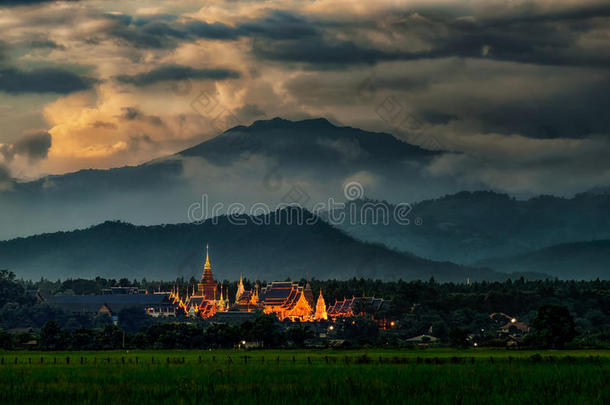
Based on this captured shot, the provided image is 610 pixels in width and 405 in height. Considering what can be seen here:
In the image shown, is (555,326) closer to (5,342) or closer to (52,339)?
(52,339)

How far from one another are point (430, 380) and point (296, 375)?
1070 cm

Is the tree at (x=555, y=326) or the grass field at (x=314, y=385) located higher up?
the tree at (x=555, y=326)

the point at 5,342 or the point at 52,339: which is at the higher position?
the point at 52,339

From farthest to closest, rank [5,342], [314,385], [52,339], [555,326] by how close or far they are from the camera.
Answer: [5,342], [52,339], [555,326], [314,385]

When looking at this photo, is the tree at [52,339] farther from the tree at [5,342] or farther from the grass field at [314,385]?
the grass field at [314,385]

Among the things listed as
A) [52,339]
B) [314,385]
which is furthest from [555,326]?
[314,385]

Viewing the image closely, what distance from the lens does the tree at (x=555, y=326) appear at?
383 feet

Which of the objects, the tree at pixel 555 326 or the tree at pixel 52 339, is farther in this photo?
the tree at pixel 52 339

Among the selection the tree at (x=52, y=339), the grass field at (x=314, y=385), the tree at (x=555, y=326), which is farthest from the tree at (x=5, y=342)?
the tree at (x=555, y=326)

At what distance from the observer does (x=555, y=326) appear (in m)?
117

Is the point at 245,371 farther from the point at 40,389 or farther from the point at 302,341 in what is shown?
the point at 302,341

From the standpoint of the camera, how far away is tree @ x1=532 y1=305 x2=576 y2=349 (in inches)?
4592

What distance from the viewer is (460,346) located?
133375mm

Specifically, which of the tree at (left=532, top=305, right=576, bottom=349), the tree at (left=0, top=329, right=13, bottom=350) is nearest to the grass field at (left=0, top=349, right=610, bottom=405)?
the tree at (left=532, top=305, right=576, bottom=349)
